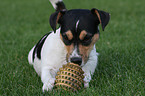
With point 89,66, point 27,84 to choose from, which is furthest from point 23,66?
point 89,66

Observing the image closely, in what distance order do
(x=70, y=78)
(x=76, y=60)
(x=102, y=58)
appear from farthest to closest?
1. (x=102, y=58)
2. (x=76, y=60)
3. (x=70, y=78)

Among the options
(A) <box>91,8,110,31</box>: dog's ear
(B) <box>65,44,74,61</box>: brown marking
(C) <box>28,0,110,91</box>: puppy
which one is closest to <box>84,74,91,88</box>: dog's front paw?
(C) <box>28,0,110,91</box>: puppy

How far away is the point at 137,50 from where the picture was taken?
4.99 m

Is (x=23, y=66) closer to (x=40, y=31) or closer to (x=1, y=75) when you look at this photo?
(x=1, y=75)

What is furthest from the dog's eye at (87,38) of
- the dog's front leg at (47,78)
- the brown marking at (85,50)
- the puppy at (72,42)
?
the dog's front leg at (47,78)

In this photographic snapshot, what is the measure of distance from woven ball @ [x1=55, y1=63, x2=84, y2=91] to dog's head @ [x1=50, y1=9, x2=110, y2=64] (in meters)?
0.15

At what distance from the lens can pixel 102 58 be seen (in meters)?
4.71

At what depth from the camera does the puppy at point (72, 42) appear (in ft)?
11.1

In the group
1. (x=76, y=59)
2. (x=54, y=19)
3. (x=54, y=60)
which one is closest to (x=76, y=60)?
(x=76, y=59)

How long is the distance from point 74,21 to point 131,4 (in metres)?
8.43

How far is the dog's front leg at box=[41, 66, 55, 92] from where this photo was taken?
3.39 metres

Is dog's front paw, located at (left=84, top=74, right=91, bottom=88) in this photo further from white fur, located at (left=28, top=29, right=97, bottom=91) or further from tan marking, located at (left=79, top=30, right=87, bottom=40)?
tan marking, located at (left=79, top=30, right=87, bottom=40)

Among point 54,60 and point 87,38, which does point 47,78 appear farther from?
point 87,38

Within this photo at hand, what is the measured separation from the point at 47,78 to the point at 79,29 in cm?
91
